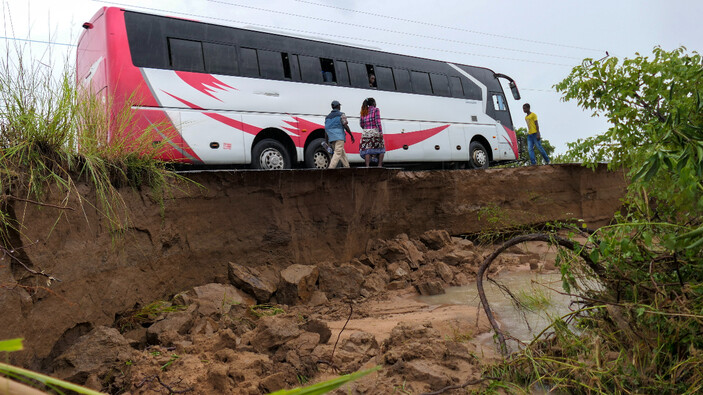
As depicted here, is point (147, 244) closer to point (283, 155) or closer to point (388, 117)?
point (283, 155)

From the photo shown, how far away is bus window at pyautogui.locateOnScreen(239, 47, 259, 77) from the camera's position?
10094 mm

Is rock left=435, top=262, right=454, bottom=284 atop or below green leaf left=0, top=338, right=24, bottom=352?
below

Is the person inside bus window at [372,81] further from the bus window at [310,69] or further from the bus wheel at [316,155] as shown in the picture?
the bus wheel at [316,155]

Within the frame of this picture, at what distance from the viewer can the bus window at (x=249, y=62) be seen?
10094 mm

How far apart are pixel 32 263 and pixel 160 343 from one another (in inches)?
44.5

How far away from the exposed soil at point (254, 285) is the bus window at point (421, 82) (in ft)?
13.3

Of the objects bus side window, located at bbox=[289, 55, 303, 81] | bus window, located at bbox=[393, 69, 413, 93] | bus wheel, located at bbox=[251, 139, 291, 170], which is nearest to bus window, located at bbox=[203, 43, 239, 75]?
bus side window, located at bbox=[289, 55, 303, 81]

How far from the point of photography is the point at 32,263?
159 inches

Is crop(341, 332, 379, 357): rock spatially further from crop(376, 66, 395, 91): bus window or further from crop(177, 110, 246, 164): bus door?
crop(376, 66, 395, 91): bus window

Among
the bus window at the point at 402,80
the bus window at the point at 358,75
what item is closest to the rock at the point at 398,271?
the bus window at the point at 358,75

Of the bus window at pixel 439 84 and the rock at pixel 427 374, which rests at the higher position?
the bus window at pixel 439 84

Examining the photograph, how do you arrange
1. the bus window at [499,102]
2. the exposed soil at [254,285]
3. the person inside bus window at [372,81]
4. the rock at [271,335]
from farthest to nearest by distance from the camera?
the bus window at [499,102]
the person inside bus window at [372,81]
the rock at [271,335]
the exposed soil at [254,285]

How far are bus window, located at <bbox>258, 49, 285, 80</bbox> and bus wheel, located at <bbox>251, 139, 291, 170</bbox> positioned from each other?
1.31 meters

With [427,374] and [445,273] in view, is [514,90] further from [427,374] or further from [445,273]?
[427,374]
